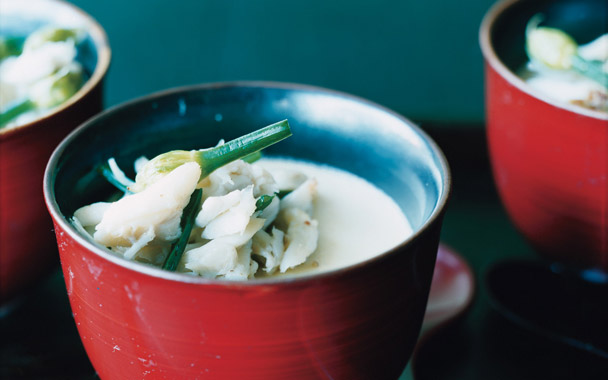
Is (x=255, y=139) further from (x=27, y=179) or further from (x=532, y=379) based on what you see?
(x=532, y=379)

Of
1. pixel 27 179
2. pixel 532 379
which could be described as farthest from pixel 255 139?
pixel 532 379

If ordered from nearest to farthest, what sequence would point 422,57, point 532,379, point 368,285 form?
point 368,285
point 532,379
point 422,57

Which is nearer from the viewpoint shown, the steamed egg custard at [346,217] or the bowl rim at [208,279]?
the bowl rim at [208,279]

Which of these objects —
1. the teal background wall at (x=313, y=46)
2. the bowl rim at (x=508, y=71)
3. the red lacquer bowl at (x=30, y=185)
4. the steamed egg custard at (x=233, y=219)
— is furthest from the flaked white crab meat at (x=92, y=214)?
the teal background wall at (x=313, y=46)

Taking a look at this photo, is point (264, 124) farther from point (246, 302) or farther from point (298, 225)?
point (246, 302)

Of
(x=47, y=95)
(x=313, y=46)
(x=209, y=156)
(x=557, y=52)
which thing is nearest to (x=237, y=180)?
(x=209, y=156)

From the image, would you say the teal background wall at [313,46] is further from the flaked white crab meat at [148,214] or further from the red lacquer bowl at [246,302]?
the flaked white crab meat at [148,214]
